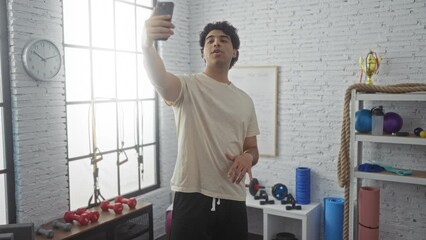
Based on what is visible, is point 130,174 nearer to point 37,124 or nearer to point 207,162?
point 37,124

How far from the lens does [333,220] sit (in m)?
3.38

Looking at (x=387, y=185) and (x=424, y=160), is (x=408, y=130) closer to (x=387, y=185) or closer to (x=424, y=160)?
(x=424, y=160)

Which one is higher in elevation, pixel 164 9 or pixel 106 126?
pixel 164 9

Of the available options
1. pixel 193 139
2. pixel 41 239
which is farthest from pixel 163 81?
pixel 41 239

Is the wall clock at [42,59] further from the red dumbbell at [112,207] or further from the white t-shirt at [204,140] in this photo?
the white t-shirt at [204,140]

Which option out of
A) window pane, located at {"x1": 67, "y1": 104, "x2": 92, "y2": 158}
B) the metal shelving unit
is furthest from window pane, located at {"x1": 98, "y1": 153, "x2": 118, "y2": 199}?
the metal shelving unit

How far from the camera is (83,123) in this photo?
10.7 ft

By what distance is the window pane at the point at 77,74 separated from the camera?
3.13 metres

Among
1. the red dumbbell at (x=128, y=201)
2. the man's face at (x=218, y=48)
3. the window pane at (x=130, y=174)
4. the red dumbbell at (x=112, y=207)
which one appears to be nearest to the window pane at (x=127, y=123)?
the window pane at (x=130, y=174)

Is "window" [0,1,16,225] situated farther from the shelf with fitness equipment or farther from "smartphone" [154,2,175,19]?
the shelf with fitness equipment

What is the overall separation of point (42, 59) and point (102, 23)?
0.83 m

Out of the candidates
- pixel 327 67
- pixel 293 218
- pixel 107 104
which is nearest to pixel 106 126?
pixel 107 104

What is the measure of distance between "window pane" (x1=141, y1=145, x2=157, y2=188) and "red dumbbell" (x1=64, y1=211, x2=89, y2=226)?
1104mm

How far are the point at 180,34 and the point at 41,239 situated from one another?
2.57 m
